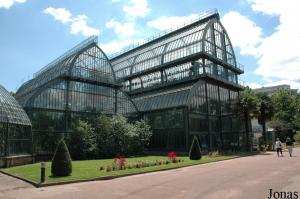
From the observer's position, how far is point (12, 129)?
29.5 m

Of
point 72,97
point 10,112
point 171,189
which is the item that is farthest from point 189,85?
point 171,189

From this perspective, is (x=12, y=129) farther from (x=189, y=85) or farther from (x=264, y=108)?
(x=264, y=108)

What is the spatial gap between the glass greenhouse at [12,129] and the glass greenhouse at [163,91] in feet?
9.47

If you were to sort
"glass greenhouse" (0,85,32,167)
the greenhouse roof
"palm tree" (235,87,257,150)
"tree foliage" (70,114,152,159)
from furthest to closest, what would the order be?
"palm tree" (235,87,257,150) < "tree foliage" (70,114,152,159) < the greenhouse roof < "glass greenhouse" (0,85,32,167)

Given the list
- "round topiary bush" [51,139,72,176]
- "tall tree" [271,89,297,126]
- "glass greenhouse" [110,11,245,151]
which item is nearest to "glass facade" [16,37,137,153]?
"glass greenhouse" [110,11,245,151]

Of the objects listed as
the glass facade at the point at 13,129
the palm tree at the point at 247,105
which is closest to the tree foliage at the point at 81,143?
the glass facade at the point at 13,129

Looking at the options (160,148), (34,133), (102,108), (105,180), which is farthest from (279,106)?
(105,180)

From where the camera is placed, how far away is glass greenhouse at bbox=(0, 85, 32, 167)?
2802 cm

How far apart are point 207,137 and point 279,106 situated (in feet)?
162

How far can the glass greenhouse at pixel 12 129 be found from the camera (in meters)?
28.0

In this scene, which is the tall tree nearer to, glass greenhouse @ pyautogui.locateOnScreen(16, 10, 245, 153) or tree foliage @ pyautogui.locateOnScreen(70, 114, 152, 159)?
glass greenhouse @ pyautogui.locateOnScreen(16, 10, 245, 153)

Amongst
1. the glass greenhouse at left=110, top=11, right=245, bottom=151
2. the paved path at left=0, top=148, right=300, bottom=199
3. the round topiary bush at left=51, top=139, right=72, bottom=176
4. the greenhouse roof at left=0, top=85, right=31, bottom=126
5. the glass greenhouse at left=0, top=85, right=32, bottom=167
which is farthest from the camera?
the glass greenhouse at left=110, top=11, right=245, bottom=151

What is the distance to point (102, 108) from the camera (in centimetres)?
4291

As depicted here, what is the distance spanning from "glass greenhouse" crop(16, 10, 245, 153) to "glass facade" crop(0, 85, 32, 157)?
288 centimetres
